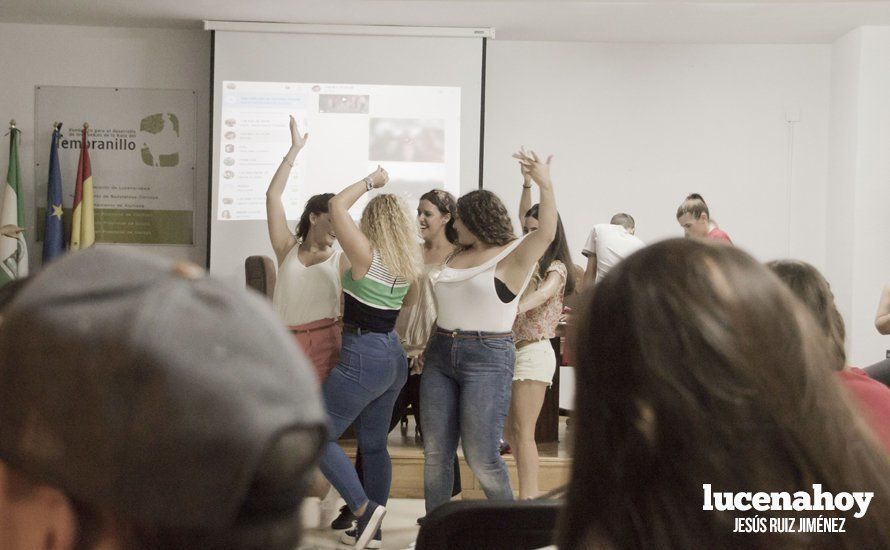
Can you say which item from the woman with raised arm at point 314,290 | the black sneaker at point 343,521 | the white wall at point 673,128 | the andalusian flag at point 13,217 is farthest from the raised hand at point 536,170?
the andalusian flag at point 13,217

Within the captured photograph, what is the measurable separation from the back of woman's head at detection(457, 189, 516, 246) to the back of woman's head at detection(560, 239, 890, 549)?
Answer: 240cm

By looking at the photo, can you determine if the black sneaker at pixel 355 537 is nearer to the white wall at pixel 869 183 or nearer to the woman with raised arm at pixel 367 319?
the woman with raised arm at pixel 367 319

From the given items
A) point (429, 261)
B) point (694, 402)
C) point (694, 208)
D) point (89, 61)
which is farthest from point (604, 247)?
point (694, 402)

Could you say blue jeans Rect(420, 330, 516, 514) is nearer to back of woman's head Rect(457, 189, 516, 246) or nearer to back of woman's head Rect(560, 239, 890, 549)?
back of woman's head Rect(457, 189, 516, 246)

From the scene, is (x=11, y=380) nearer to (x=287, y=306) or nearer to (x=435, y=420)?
(x=435, y=420)

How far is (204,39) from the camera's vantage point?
22.2 ft

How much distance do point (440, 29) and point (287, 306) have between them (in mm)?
3559

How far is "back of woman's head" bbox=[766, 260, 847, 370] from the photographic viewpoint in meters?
1.62

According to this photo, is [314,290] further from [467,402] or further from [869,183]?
[869,183]

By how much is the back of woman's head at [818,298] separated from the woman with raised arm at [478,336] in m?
1.32

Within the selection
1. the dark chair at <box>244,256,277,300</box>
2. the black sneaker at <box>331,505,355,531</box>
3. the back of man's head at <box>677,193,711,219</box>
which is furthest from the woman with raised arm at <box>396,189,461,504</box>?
the back of man's head at <box>677,193,711,219</box>

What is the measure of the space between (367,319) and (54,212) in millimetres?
4297

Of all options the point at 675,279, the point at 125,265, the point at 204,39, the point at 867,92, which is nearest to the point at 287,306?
the point at 675,279

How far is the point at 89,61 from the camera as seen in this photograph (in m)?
6.77
